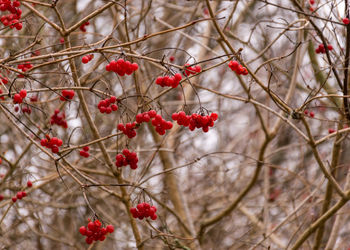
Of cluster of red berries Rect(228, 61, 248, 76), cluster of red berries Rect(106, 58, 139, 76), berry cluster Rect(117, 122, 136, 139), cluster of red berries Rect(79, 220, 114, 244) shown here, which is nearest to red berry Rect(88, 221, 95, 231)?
cluster of red berries Rect(79, 220, 114, 244)

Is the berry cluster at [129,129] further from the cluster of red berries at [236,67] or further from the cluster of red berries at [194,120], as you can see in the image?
the cluster of red berries at [236,67]

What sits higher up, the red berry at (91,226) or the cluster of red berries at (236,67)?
the cluster of red berries at (236,67)

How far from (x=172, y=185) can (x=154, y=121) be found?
9.26 ft

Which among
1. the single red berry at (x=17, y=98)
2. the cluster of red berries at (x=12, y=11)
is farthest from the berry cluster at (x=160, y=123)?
the cluster of red berries at (x=12, y=11)

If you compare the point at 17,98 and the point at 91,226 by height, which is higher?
the point at 17,98

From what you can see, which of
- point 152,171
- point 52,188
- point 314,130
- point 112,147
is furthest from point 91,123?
point 314,130

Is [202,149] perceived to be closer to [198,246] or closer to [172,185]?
[172,185]

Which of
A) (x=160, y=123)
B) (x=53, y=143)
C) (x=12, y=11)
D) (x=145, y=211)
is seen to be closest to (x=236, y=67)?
(x=160, y=123)

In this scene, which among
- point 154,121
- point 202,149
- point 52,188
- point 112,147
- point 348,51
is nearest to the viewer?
point 154,121

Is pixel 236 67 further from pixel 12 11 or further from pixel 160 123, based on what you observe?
pixel 12 11

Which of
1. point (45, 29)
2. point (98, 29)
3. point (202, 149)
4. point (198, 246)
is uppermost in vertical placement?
point (98, 29)

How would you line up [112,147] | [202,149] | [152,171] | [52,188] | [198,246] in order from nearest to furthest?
[198,246] → [112,147] → [152,171] → [52,188] → [202,149]

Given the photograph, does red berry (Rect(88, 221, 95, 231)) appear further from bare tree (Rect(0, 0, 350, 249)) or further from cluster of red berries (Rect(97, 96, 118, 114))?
cluster of red berries (Rect(97, 96, 118, 114))

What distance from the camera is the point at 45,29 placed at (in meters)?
3.51
